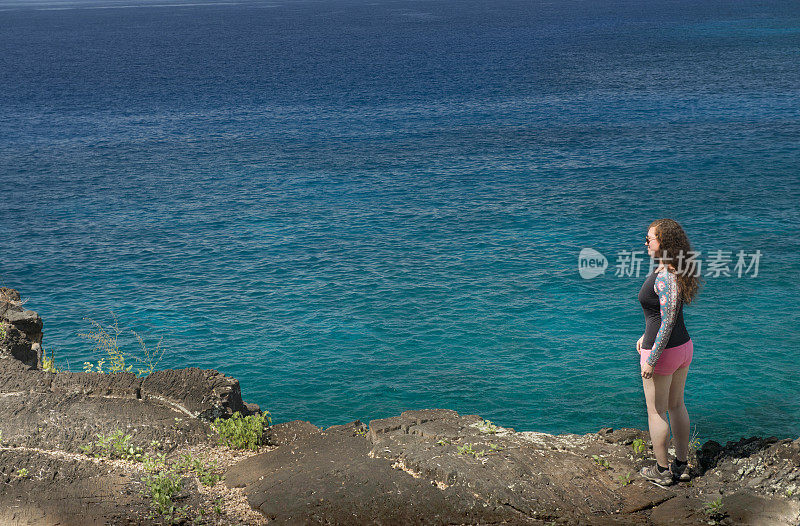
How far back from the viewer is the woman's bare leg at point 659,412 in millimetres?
7410

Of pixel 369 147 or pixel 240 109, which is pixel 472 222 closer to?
pixel 369 147

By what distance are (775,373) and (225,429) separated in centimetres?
1567

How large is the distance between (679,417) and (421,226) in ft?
81.6

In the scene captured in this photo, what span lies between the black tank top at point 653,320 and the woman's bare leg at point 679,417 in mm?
372

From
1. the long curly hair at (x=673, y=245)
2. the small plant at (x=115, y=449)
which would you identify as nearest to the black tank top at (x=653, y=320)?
the long curly hair at (x=673, y=245)

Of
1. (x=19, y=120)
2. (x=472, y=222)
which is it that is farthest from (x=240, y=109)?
(x=472, y=222)

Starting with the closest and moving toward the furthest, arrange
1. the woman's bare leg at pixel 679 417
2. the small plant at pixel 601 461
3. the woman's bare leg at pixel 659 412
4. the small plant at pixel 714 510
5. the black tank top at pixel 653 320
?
1. the small plant at pixel 714 510
2. the black tank top at pixel 653 320
3. the woman's bare leg at pixel 659 412
4. the woman's bare leg at pixel 679 417
5. the small plant at pixel 601 461

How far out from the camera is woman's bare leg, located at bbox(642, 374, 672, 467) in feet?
24.3

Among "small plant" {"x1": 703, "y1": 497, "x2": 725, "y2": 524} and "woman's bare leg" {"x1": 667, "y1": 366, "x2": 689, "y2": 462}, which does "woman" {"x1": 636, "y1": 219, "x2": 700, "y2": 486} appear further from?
→ "small plant" {"x1": 703, "y1": 497, "x2": 725, "y2": 524}

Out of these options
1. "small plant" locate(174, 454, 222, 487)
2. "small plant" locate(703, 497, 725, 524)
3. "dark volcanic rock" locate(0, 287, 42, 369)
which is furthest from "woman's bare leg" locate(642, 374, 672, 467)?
"dark volcanic rock" locate(0, 287, 42, 369)

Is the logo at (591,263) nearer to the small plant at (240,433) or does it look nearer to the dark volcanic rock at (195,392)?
the dark volcanic rock at (195,392)

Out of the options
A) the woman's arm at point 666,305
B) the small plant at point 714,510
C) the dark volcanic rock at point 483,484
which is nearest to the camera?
the small plant at point 714,510

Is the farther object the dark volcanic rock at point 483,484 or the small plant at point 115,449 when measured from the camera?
the small plant at point 115,449

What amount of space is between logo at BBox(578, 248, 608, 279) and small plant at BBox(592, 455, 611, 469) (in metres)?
19.1
